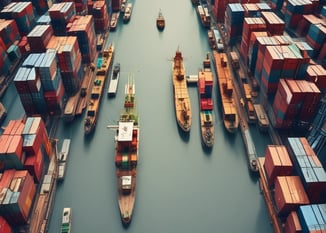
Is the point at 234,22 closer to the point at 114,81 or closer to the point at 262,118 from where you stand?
the point at 262,118

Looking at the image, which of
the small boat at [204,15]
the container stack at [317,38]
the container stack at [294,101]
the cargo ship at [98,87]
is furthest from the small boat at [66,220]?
the small boat at [204,15]

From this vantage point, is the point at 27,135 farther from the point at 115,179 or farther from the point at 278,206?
the point at 278,206

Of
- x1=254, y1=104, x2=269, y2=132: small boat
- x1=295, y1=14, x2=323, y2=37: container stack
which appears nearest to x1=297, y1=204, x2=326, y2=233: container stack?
x1=254, y1=104, x2=269, y2=132: small boat

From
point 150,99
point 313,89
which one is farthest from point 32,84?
point 313,89

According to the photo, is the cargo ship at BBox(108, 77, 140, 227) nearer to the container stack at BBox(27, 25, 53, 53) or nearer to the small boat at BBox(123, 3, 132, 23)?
the container stack at BBox(27, 25, 53, 53)

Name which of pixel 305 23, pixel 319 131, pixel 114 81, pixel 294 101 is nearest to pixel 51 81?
pixel 114 81

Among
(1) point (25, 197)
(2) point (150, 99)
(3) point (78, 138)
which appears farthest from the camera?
(2) point (150, 99)
